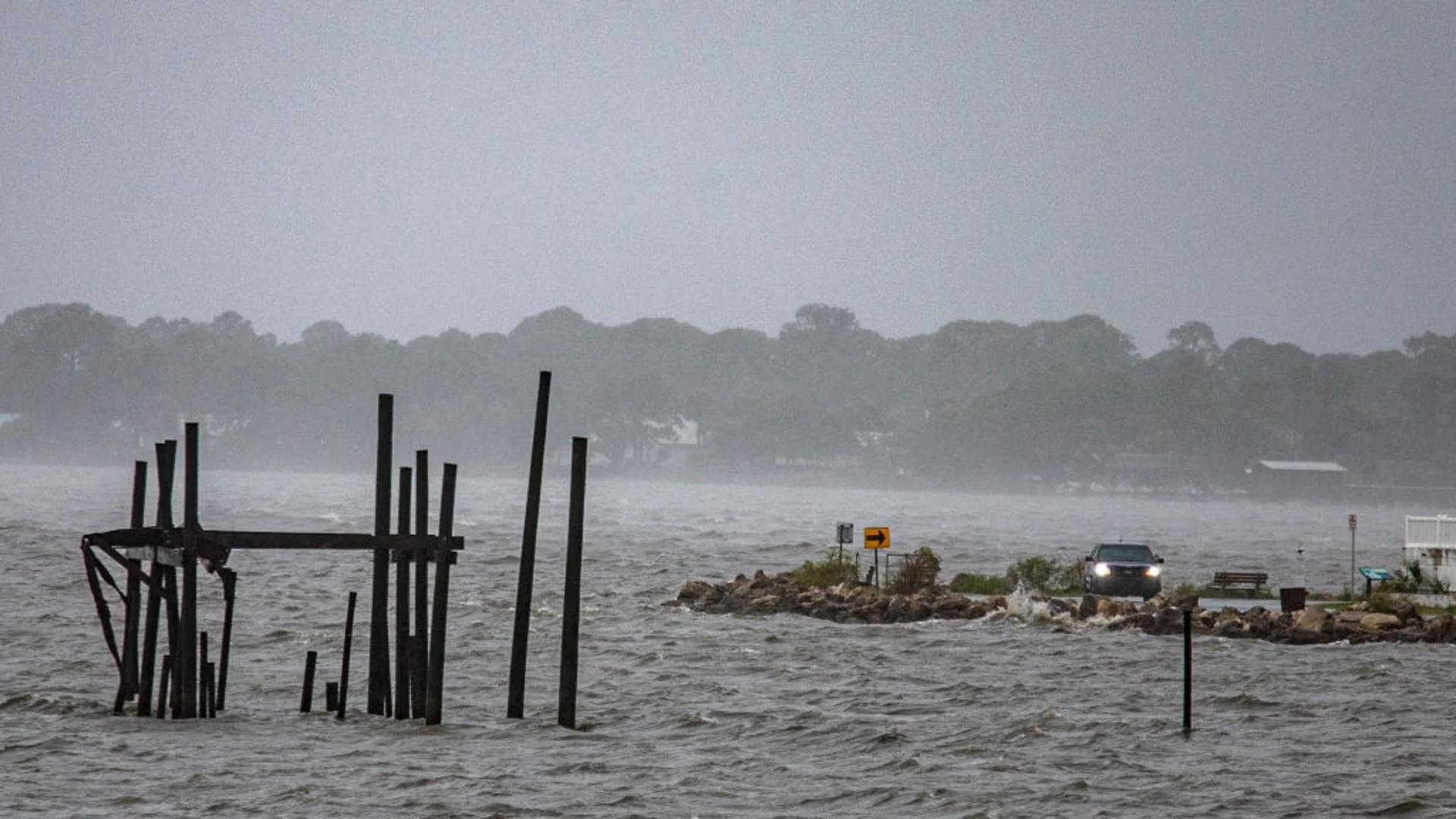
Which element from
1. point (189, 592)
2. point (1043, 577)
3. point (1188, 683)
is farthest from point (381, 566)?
point (1043, 577)

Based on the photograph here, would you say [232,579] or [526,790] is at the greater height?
[232,579]

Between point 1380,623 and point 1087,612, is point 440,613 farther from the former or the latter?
point 1380,623

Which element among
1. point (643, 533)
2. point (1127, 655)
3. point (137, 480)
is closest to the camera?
point (137, 480)

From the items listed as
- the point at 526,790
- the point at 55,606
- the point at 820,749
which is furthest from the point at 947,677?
the point at 55,606

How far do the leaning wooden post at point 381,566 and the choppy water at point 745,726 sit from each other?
915 millimetres

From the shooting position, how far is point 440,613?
99.8ft

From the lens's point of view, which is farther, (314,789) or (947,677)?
(947,677)

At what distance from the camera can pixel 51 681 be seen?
37.5 meters

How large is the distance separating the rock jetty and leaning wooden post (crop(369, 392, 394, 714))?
72.6ft

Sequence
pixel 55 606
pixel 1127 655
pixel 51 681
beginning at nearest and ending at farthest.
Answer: pixel 51 681
pixel 1127 655
pixel 55 606

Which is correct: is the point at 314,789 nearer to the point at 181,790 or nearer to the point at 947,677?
the point at 181,790

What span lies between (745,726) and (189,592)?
1040cm

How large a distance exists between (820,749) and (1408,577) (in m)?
30.8

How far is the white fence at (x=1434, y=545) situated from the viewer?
54906 mm
